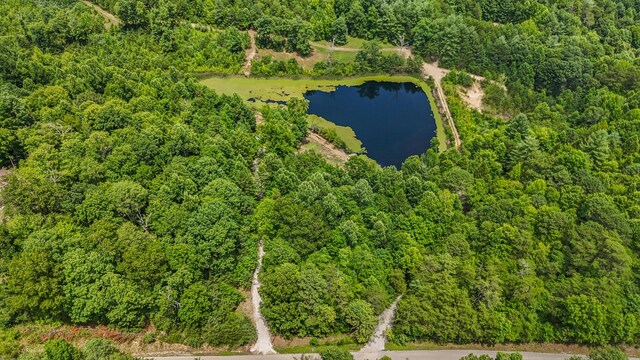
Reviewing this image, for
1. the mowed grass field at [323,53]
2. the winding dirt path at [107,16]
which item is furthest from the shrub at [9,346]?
the winding dirt path at [107,16]

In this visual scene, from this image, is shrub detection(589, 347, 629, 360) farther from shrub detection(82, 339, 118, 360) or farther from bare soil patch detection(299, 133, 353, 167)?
bare soil patch detection(299, 133, 353, 167)

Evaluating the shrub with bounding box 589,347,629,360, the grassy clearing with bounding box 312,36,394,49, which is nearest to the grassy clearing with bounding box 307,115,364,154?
the grassy clearing with bounding box 312,36,394,49

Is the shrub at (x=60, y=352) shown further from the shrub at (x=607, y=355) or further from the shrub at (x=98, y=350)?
the shrub at (x=607, y=355)

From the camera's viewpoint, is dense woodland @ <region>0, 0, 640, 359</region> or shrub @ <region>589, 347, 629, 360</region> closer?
shrub @ <region>589, 347, 629, 360</region>

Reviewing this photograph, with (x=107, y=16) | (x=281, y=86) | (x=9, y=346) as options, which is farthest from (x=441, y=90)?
(x=9, y=346)

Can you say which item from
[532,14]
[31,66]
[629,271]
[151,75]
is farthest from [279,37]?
[629,271]

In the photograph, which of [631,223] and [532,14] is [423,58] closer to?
[532,14]

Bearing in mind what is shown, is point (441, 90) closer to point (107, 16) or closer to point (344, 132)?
point (344, 132)
